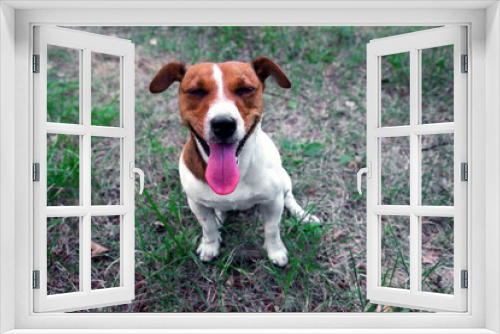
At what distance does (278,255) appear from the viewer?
2273mm

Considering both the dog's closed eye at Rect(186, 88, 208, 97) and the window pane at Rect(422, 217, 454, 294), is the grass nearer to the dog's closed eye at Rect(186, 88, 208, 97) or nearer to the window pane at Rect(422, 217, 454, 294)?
the window pane at Rect(422, 217, 454, 294)

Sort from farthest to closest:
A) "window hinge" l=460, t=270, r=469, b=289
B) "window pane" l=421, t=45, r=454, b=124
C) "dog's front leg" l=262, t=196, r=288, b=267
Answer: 1. "window pane" l=421, t=45, r=454, b=124
2. "dog's front leg" l=262, t=196, r=288, b=267
3. "window hinge" l=460, t=270, r=469, b=289

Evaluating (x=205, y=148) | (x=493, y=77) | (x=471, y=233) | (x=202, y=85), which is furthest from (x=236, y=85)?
(x=471, y=233)

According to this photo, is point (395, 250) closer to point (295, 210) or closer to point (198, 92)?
point (295, 210)

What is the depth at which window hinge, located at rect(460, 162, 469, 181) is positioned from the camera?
1688 millimetres

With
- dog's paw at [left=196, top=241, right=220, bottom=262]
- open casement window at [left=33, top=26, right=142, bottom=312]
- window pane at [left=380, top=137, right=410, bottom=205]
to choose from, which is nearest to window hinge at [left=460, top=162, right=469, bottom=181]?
window pane at [left=380, top=137, right=410, bottom=205]

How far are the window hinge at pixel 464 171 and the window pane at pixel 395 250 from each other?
77cm

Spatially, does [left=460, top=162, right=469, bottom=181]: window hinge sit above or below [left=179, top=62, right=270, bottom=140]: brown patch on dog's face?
below

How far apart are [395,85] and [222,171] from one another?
1878 millimetres

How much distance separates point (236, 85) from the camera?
5.81 ft

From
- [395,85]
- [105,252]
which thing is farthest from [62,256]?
[395,85]

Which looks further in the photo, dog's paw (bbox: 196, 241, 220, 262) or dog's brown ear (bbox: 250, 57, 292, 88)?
dog's paw (bbox: 196, 241, 220, 262)

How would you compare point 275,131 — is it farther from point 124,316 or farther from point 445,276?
point 124,316

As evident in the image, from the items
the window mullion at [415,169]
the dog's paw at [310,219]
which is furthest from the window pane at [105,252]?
the window mullion at [415,169]
